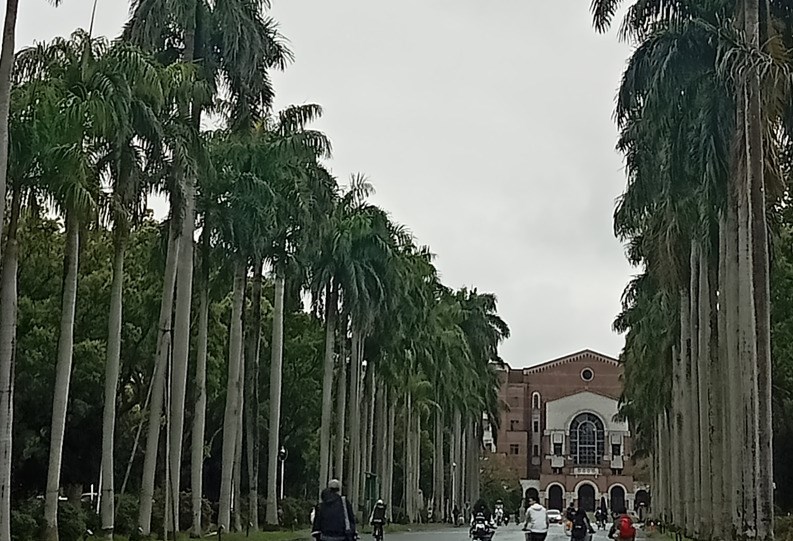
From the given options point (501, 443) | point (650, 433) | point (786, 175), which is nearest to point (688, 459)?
point (786, 175)

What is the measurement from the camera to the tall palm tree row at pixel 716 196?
25.9 meters

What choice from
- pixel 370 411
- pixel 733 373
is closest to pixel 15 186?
pixel 733 373

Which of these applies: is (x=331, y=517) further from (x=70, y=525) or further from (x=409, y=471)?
(x=409, y=471)

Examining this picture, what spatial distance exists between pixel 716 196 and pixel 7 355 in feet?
54.9

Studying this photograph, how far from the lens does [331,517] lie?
1559 cm

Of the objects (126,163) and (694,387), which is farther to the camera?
(694,387)

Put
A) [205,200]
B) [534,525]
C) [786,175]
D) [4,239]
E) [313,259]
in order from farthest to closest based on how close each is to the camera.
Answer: [313,259] → [205,200] → [786,175] → [4,239] → [534,525]

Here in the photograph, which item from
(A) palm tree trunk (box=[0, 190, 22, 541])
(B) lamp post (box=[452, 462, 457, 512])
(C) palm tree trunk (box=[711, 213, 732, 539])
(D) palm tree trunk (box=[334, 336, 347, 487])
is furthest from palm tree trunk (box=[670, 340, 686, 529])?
(B) lamp post (box=[452, 462, 457, 512])

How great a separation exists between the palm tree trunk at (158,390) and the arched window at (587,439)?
381 ft

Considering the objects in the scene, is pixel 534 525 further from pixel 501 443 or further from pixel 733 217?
pixel 501 443

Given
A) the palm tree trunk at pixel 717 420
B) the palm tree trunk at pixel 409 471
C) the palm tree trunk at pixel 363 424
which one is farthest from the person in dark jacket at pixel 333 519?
the palm tree trunk at pixel 409 471

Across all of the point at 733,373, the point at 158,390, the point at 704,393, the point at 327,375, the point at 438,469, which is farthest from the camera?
the point at 438,469

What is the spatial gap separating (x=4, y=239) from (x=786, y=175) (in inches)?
739

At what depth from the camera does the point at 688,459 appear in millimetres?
41969
